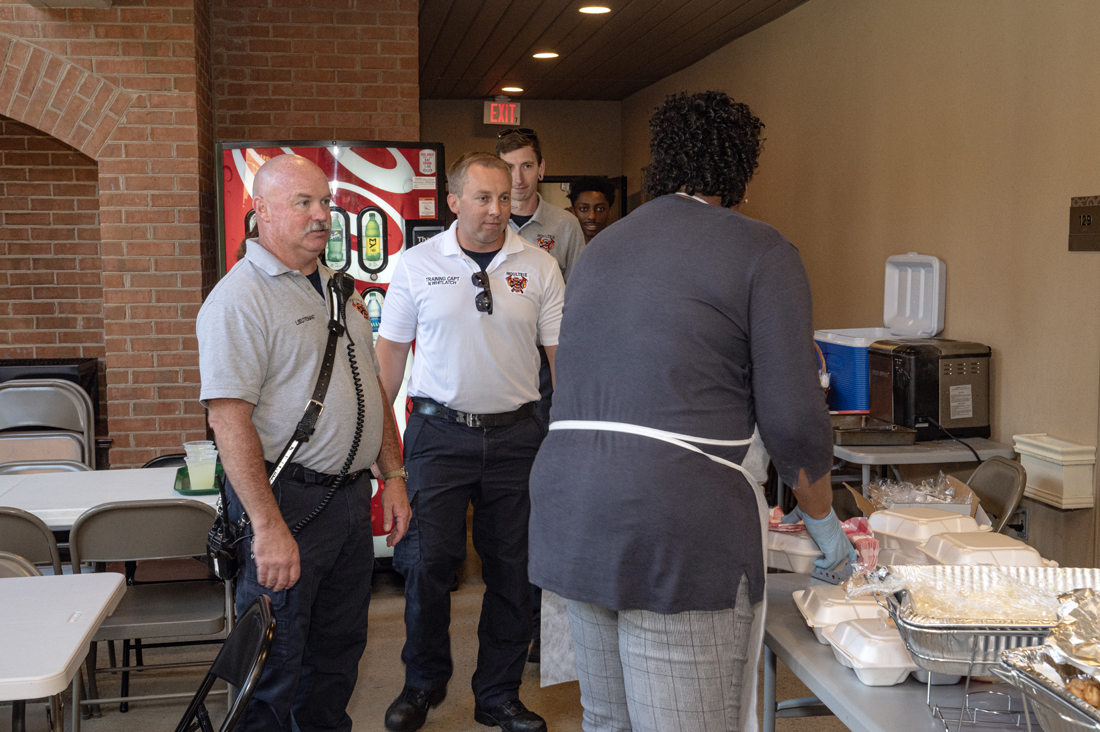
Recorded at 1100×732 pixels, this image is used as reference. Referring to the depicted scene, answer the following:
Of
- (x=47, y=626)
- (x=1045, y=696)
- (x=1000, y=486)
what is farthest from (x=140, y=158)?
(x=1045, y=696)

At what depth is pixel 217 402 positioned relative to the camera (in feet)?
6.24

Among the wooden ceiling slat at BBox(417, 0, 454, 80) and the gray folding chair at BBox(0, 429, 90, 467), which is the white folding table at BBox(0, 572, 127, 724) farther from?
the wooden ceiling slat at BBox(417, 0, 454, 80)

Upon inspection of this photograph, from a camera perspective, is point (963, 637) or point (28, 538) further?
point (28, 538)

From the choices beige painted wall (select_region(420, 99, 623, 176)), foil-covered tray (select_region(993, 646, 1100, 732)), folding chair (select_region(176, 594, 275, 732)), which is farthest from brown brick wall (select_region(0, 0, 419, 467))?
beige painted wall (select_region(420, 99, 623, 176))

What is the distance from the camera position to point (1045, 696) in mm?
1020

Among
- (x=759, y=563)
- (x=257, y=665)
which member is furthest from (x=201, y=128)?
(x=759, y=563)

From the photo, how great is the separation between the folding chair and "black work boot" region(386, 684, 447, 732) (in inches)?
40.3

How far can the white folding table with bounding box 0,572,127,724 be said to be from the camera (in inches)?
58.0

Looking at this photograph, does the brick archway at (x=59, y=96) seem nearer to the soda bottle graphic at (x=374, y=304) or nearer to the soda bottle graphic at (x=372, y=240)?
the soda bottle graphic at (x=372, y=240)

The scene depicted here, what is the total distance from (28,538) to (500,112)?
557 cm

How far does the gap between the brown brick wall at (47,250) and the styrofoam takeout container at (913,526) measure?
176 inches

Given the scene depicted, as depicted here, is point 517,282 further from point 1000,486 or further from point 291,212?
point 1000,486

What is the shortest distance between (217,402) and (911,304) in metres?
3.20

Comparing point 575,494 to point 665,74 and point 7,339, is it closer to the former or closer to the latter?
point 7,339
